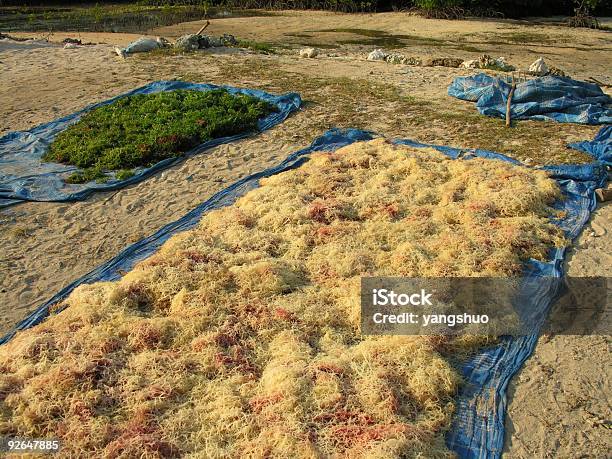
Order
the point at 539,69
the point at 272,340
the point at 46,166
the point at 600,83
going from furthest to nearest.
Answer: the point at 539,69 < the point at 600,83 < the point at 46,166 < the point at 272,340

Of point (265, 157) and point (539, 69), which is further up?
point (539, 69)

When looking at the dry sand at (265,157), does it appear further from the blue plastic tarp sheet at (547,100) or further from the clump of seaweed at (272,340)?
the clump of seaweed at (272,340)

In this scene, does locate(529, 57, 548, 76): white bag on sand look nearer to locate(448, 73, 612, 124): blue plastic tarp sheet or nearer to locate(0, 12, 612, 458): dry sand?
locate(0, 12, 612, 458): dry sand

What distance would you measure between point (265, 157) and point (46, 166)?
3.43 m

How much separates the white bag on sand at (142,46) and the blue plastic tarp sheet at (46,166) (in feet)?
15.2

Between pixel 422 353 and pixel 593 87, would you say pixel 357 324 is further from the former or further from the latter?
pixel 593 87

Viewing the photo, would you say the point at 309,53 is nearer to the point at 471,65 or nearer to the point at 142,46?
the point at 471,65

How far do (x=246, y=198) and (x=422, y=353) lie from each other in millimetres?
3630

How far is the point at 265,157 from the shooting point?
934 centimetres

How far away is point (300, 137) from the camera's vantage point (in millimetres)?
10070

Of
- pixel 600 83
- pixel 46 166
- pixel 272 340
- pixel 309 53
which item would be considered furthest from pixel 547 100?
pixel 46 166

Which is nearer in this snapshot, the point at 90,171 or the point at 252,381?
the point at 252,381

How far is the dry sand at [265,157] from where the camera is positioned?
4.64m

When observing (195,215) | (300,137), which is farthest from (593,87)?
(195,215)
